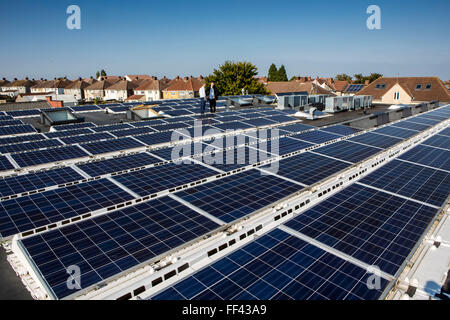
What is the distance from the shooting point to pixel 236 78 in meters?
80.6

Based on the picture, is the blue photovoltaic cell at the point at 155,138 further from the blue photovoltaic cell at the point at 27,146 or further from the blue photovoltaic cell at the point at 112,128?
the blue photovoltaic cell at the point at 27,146

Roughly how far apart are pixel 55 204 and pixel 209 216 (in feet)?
17.4

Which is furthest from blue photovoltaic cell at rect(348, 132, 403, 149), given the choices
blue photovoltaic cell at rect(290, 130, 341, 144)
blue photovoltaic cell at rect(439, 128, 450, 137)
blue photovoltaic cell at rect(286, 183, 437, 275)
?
blue photovoltaic cell at rect(286, 183, 437, 275)

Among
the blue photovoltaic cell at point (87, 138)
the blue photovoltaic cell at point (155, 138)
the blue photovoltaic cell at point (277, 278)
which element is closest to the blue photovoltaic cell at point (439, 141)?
the blue photovoltaic cell at point (277, 278)

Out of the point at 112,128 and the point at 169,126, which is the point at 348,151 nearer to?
the point at 169,126

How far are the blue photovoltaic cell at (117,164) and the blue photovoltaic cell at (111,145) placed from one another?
2.67 m

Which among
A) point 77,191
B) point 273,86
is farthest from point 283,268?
point 273,86

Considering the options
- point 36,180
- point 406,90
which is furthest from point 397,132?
point 406,90

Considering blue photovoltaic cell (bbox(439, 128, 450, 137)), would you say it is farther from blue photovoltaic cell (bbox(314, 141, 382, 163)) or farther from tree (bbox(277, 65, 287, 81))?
tree (bbox(277, 65, 287, 81))

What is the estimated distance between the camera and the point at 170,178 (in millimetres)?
11586

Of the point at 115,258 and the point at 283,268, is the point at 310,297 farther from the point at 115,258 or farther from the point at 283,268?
the point at 115,258

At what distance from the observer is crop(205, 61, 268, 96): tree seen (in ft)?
264

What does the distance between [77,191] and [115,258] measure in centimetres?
463

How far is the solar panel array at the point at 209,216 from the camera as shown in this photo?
6.21m
